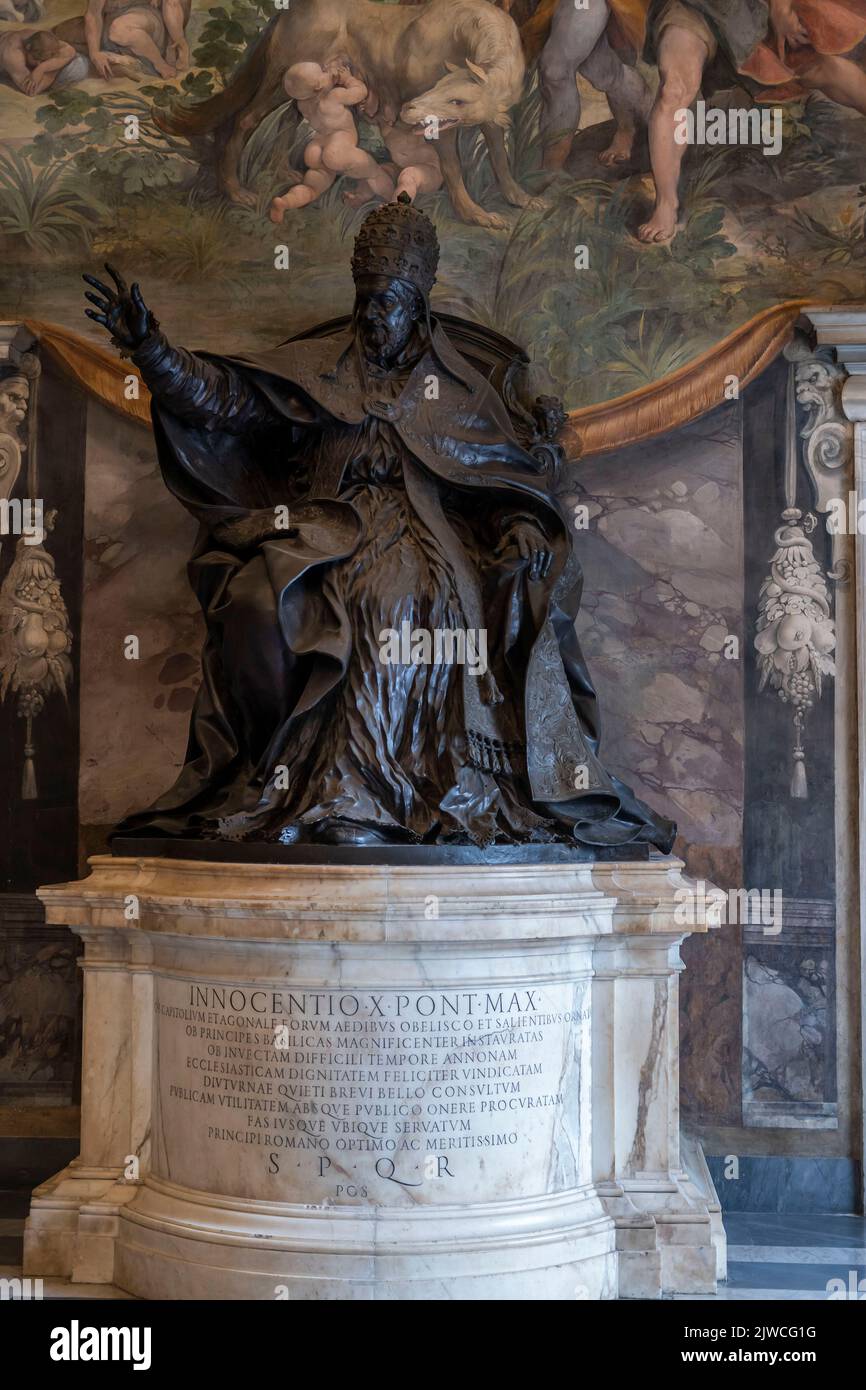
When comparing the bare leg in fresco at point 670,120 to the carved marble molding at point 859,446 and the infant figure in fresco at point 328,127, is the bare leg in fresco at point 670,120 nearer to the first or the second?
the carved marble molding at point 859,446

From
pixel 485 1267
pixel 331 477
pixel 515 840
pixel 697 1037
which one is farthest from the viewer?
pixel 697 1037

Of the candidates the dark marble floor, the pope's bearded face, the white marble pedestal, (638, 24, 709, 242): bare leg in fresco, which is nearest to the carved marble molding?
the dark marble floor

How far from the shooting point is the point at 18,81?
6.57 meters

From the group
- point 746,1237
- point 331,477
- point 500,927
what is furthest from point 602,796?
point 746,1237

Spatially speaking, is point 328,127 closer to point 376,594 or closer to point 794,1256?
point 376,594

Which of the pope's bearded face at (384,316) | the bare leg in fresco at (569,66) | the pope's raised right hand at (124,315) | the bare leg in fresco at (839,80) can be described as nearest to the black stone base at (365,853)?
the pope's raised right hand at (124,315)

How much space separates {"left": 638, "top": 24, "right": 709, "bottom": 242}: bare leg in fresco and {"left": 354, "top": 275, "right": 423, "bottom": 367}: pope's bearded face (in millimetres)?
1688

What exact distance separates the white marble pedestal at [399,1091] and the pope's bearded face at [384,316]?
6.71ft

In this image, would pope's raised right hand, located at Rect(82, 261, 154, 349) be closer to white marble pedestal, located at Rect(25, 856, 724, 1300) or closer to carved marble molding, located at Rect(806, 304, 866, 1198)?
white marble pedestal, located at Rect(25, 856, 724, 1300)

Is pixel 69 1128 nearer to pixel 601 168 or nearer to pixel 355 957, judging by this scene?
pixel 355 957

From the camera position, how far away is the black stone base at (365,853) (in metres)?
4.52

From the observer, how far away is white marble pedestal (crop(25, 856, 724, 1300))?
4316mm

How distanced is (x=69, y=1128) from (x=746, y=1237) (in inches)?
113

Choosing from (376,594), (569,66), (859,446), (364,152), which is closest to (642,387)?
(859,446)
